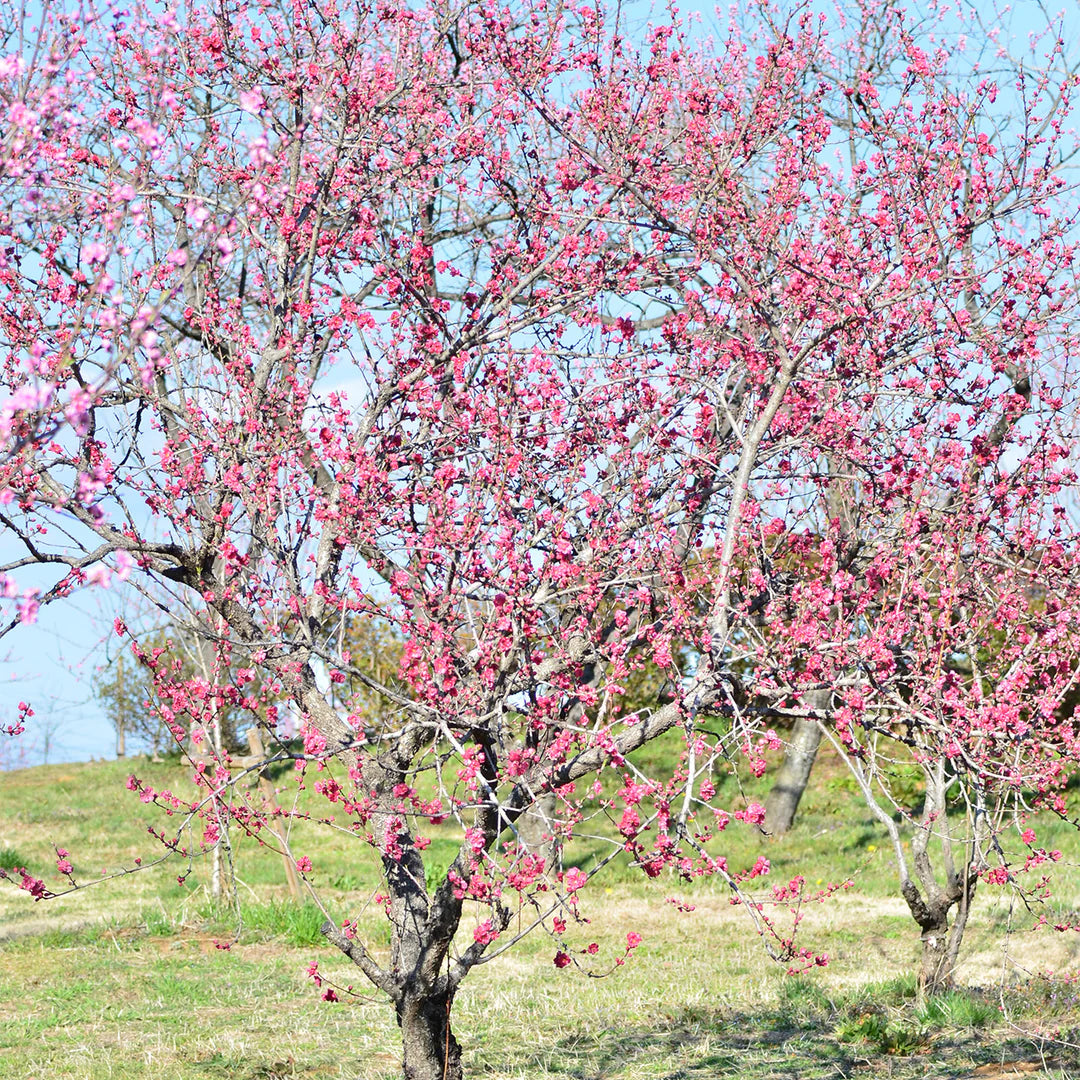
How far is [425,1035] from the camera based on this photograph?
6047 mm

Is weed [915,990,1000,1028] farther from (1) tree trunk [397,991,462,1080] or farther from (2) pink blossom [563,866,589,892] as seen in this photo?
(2) pink blossom [563,866,589,892]

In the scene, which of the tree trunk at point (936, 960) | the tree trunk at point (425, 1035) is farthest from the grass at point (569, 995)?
the tree trunk at point (425, 1035)

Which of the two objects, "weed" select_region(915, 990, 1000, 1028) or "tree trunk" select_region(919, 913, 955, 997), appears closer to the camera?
"weed" select_region(915, 990, 1000, 1028)

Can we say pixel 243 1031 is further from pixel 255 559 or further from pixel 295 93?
pixel 295 93

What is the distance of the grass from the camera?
24.6ft

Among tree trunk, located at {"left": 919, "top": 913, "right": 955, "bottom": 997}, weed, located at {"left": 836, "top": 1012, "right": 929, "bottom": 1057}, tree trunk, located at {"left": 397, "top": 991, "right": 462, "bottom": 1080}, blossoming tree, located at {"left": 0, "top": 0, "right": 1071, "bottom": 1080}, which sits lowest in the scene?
weed, located at {"left": 836, "top": 1012, "right": 929, "bottom": 1057}

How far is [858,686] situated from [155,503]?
362 centimetres

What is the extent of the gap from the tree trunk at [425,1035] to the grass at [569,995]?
16.0 inches

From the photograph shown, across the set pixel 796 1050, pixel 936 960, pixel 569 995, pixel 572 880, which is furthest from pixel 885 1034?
pixel 572 880

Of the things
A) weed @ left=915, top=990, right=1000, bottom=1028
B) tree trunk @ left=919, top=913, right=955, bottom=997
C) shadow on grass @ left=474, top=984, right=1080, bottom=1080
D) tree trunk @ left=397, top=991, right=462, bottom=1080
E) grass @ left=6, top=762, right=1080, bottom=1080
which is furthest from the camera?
tree trunk @ left=919, top=913, right=955, bottom=997

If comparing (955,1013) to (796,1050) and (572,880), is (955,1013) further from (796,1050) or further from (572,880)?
(572,880)

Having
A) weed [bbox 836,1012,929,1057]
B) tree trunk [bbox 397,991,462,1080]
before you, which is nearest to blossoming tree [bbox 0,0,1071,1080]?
tree trunk [bbox 397,991,462,1080]

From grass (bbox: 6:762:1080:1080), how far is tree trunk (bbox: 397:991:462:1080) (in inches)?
16.0

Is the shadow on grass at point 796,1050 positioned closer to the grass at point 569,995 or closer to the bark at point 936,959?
the grass at point 569,995
